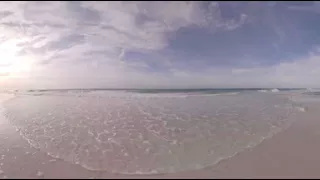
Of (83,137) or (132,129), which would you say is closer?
(83,137)

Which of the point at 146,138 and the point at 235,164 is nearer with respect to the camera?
the point at 235,164

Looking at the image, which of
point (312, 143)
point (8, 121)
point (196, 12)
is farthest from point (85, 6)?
point (8, 121)

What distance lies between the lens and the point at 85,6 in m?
3.31

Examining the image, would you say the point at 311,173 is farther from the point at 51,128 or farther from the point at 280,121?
the point at 51,128

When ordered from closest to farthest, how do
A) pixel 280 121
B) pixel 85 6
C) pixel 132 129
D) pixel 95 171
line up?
pixel 85 6 < pixel 95 171 < pixel 132 129 < pixel 280 121

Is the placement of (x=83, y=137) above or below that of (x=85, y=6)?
below

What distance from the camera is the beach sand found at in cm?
398

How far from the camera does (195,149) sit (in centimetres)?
524

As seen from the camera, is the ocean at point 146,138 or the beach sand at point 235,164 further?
the ocean at point 146,138

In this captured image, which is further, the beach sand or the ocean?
the ocean

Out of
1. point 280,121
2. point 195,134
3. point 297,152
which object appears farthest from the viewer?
point 280,121

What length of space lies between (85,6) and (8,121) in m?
7.03

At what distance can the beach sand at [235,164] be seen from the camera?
3.98 metres

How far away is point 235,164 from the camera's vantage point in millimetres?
4379
